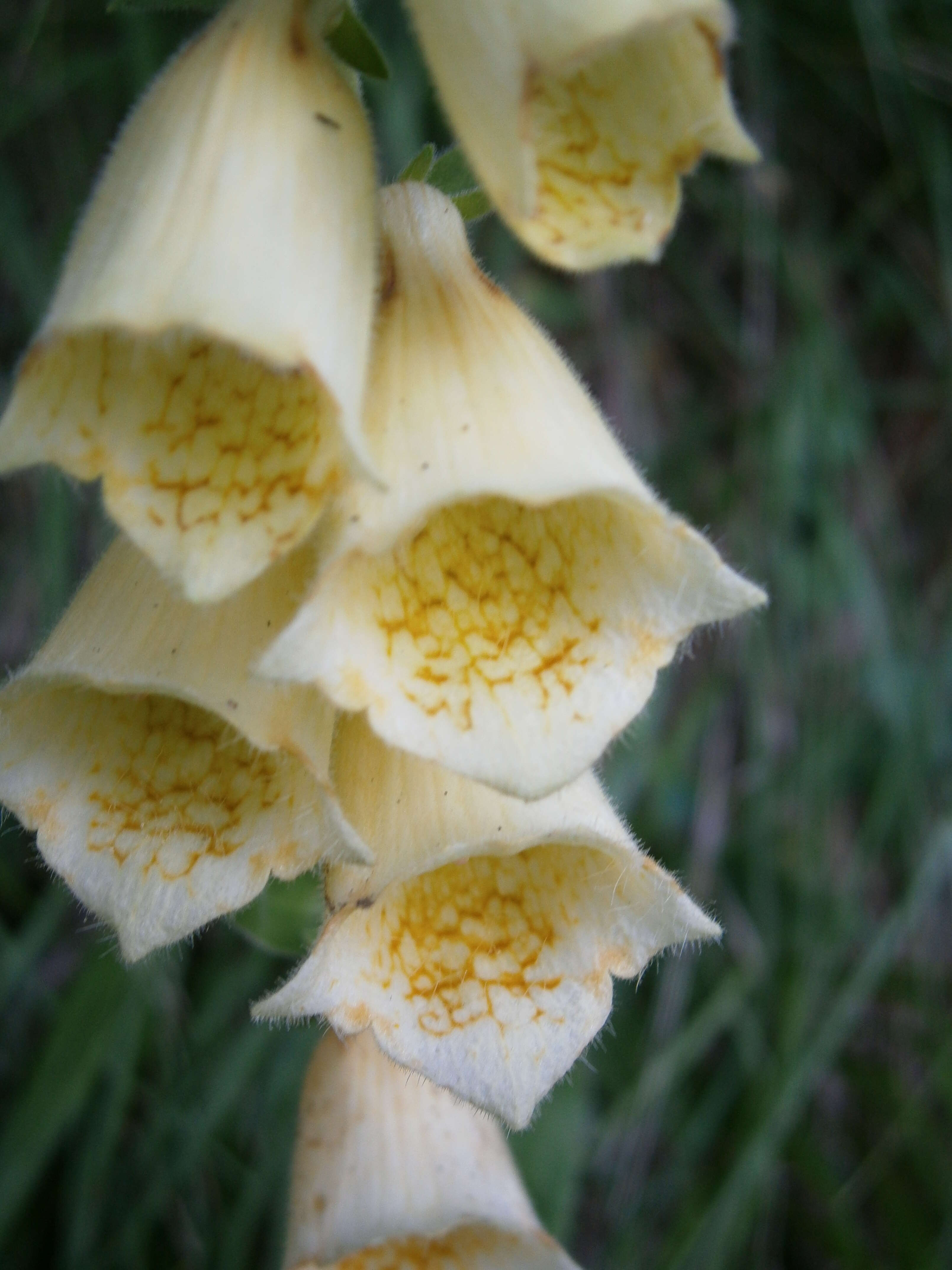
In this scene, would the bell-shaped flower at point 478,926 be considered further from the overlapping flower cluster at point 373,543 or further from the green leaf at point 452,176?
the green leaf at point 452,176

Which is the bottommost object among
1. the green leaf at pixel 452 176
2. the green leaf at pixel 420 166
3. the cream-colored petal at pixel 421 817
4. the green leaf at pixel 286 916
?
the green leaf at pixel 286 916

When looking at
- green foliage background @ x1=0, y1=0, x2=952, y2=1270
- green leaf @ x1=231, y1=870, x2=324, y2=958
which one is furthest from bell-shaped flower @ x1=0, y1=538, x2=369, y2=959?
green foliage background @ x1=0, y1=0, x2=952, y2=1270

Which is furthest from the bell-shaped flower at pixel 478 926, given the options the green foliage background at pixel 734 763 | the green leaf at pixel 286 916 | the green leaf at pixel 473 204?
the green foliage background at pixel 734 763

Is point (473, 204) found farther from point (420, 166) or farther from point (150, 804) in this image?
point (150, 804)

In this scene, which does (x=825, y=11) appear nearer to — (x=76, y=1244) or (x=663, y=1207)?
(x=663, y=1207)

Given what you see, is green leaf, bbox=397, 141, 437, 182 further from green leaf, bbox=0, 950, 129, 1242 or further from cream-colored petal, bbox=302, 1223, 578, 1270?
green leaf, bbox=0, 950, 129, 1242

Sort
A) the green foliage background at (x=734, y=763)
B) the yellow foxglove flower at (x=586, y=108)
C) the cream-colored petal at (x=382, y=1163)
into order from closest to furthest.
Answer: the yellow foxglove flower at (x=586, y=108) → the cream-colored petal at (x=382, y=1163) → the green foliage background at (x=734, y=763)
